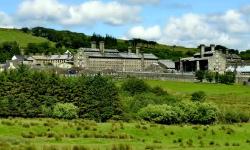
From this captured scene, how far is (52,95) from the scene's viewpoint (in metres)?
73.8

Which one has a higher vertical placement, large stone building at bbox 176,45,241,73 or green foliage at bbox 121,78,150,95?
large stone building at bbox 176,45,241,73

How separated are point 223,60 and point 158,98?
116641 millimetres

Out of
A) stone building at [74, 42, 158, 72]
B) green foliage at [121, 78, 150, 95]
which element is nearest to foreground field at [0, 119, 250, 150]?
green foliage at [121, 78, 150, 95]

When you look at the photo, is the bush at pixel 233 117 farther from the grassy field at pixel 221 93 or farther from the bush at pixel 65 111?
the grassy field at pixel 221 93

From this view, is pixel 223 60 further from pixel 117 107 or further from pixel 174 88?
pixel 117 107

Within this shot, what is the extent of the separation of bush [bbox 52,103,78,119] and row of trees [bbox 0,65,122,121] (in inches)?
101

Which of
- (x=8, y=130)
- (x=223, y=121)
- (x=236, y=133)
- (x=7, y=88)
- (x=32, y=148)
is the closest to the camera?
(x=32, y=148)

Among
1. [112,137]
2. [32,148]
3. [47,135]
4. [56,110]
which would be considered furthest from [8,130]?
[56,110]

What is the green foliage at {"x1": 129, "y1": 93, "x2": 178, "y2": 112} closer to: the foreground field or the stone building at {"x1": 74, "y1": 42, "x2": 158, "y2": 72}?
the foreground field

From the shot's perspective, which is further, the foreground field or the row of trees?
the row of trees

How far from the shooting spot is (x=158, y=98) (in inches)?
3009

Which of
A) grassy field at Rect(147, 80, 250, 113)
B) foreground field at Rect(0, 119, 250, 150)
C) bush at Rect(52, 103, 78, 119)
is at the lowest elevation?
grassy field at Rect(147, 80, 250, 113)

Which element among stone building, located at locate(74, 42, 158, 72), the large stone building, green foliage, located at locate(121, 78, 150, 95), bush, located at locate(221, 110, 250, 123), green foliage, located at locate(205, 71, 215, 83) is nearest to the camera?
bush, located at locate(221, 110, 250, 123)

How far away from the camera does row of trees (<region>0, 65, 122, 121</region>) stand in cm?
6800
